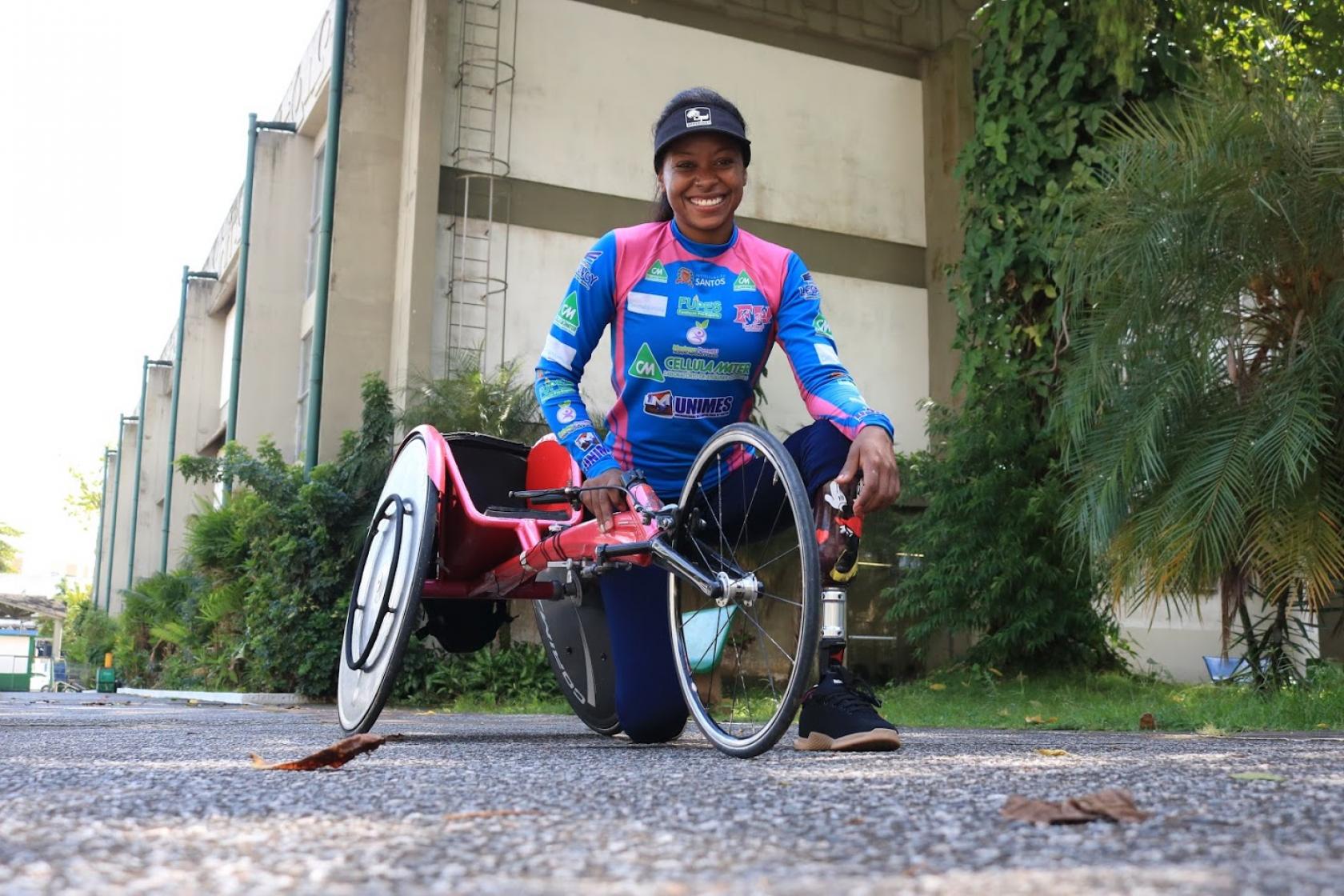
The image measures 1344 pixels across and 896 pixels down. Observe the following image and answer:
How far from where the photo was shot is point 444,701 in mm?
10828

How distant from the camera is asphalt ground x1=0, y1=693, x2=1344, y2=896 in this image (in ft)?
4.57

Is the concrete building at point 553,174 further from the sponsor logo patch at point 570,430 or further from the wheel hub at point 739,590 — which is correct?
the wheel hub at point 739,590

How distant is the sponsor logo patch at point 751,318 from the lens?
12.7 ft

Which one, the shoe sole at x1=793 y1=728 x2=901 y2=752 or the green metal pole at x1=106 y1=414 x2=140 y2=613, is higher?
the green metal pole at x1=106 y1=414 x2=140 y2=613

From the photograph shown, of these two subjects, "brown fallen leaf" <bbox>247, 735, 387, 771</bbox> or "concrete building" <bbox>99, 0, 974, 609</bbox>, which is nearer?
"brown fallen leaf" <bbox>247, 735, 387, 771</bbox>

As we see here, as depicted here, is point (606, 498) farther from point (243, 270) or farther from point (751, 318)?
point (243, 270)

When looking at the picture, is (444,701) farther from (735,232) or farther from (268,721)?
(735,232)

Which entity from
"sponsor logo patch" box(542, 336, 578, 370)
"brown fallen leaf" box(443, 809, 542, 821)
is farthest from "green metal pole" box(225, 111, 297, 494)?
"brown fallen leaf" box(443, 809, 542, 821)

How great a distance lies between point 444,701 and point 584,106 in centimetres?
716

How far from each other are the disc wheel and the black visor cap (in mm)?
1351

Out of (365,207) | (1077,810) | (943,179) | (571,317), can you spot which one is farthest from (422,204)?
(1077,810)

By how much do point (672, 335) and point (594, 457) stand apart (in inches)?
16.4

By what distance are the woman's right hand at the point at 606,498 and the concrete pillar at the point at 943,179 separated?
511 inches

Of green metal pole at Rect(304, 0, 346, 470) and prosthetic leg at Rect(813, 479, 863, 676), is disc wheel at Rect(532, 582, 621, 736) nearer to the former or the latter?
prosthetic leg at Rect(813, 479, 863, 676)
